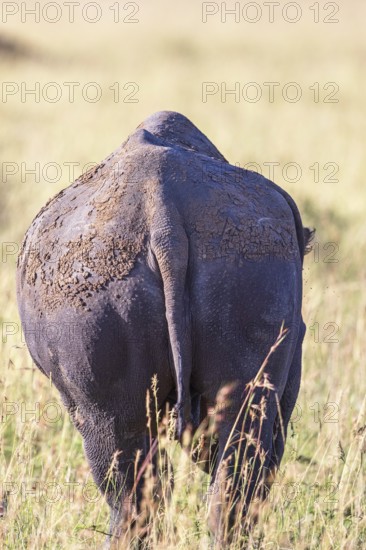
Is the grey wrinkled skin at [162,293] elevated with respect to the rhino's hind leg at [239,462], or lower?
elevated

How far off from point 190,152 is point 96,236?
503 mm

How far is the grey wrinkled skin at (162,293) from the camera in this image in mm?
2984

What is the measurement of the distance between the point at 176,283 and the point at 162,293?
87 millimetres

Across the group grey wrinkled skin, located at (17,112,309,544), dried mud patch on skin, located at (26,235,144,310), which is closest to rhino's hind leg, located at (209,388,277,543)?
grey wrinkled skin, located at (17,112,309,544)

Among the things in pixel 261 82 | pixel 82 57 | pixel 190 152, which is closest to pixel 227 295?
pixel 190 152

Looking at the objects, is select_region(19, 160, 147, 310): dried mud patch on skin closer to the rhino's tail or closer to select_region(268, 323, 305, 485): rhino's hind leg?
the rhino's tail

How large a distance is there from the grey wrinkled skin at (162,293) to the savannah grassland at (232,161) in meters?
0.56

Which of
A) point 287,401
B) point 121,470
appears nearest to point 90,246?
point 121,470

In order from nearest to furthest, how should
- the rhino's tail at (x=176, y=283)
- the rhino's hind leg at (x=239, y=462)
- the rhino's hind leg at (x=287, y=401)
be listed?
the rhino's tail at (x=176, y=283) < the rhino's hind leg at (x=239, y=462) < the rhino's hind leg at (x=287, y=401)

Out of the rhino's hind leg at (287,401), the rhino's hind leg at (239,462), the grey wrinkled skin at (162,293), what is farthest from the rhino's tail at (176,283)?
the rhino's hind leg at (287,401)

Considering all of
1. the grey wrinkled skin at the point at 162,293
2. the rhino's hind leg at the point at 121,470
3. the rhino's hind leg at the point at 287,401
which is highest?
the grey wrinkled skin at the point at 162,293

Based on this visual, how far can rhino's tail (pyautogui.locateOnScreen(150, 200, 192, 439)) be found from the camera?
2.93 metres

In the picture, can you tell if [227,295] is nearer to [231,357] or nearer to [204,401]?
[231,357]

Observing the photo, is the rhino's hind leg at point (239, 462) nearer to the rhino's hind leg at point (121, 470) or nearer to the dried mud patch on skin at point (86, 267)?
the rhino's hind leg at point (121, 470)
